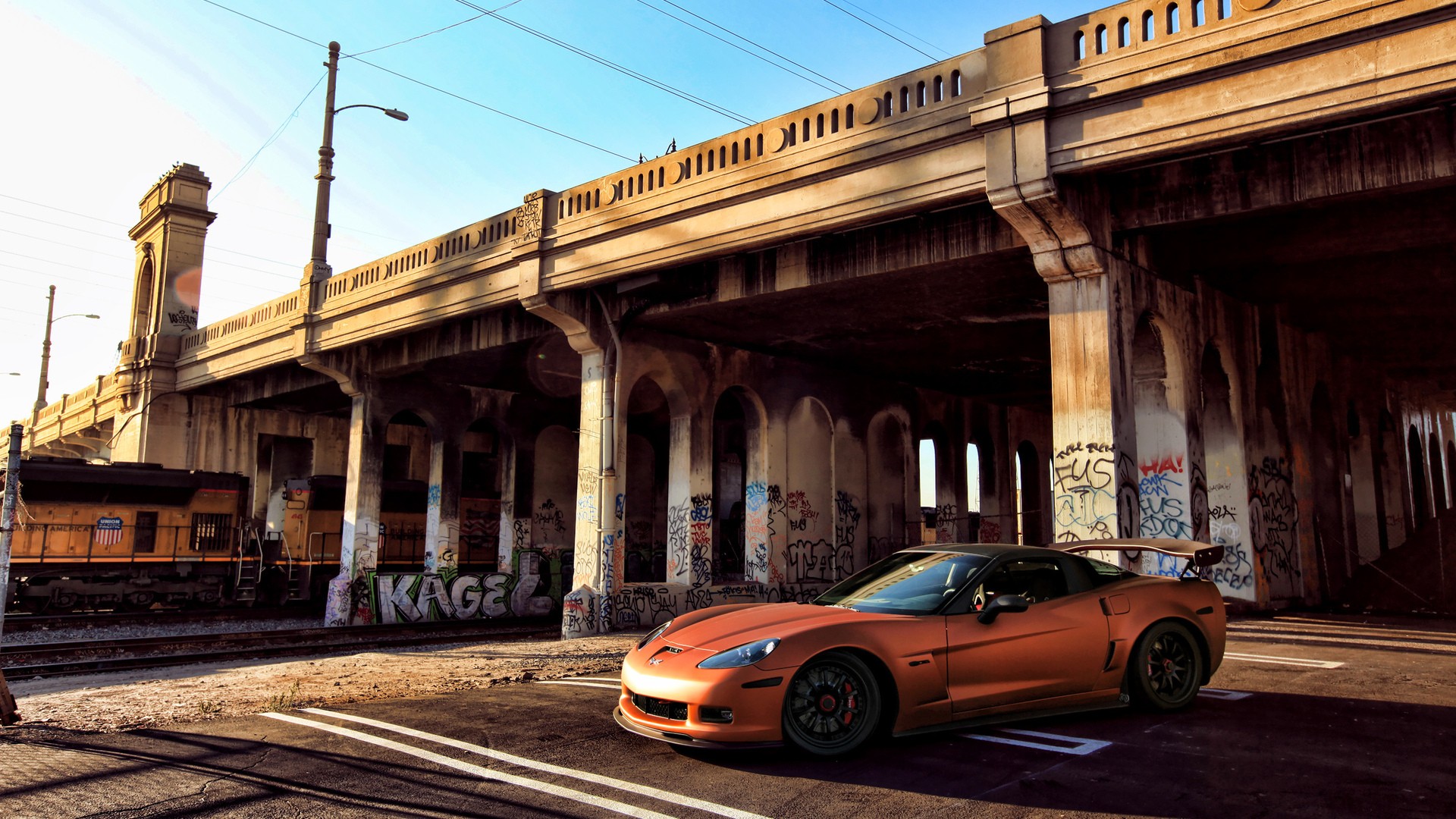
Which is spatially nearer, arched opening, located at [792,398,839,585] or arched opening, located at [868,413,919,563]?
arched opening, located at [792,398,839,585]

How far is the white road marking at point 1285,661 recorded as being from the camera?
9.90m

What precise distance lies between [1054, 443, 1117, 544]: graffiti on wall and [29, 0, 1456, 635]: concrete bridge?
5 centimetres

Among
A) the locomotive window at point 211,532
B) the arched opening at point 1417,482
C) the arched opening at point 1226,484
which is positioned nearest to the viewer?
the arched opening at point 1226,484

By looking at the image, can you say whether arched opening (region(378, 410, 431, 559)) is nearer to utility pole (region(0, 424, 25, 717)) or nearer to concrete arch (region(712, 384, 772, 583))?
concrete arch (region(712, 384, 772, 583))

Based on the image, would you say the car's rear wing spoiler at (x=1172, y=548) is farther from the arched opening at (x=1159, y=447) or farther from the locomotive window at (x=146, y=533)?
the locomotive window at (x=146, y=533)

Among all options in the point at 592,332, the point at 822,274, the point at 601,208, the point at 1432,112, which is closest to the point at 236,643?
the point at 592,332

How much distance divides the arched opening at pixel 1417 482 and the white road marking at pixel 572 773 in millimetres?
35486

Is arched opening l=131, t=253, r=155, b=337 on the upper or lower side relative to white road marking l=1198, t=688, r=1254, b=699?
upper

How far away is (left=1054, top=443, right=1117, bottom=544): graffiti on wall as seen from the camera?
472 inches

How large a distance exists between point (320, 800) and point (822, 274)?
12645 millimetres

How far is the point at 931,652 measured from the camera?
237 inches

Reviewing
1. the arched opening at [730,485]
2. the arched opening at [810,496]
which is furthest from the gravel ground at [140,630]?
the arched opening at [730,485]

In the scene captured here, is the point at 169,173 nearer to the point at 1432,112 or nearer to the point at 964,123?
the point at 964,123

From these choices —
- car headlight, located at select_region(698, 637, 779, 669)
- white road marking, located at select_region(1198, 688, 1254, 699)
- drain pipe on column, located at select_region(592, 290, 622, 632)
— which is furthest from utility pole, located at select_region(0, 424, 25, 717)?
drain pipe on column, located at select_region(592, 290, 622, 632)
